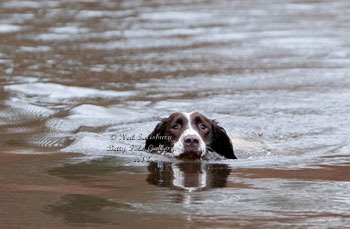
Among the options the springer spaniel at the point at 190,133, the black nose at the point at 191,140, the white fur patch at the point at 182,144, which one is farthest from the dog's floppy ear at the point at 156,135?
the black nose at the point at 191,140

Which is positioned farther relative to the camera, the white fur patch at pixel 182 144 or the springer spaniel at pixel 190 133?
the springer spaniel at pixel 190 133

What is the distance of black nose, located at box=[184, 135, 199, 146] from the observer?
790 cm

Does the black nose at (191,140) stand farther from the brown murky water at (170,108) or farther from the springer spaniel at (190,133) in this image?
the brown murky water at (170,108)

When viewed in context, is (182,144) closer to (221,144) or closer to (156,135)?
(221,144)

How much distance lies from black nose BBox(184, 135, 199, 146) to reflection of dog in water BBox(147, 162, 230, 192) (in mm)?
224

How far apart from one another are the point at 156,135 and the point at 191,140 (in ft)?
3.27

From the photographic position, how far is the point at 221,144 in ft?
28.2

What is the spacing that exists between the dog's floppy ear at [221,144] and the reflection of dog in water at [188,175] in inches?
29.8

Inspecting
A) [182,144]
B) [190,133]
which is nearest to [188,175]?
[182,144]

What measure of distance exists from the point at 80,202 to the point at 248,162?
2.84m

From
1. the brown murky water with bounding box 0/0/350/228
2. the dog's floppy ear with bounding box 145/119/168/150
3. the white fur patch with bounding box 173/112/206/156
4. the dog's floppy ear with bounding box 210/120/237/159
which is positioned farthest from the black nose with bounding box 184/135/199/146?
the dog's floppy ear with bounding box 145/119/168/150

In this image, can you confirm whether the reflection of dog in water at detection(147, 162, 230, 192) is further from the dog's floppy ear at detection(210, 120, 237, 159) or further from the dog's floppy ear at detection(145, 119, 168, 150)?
the dog's floppy ear at detection(145, 119, 168, 150)

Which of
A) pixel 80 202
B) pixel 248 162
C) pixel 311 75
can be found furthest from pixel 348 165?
pixel 311 75

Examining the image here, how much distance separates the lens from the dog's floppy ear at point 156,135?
8.82 meters
